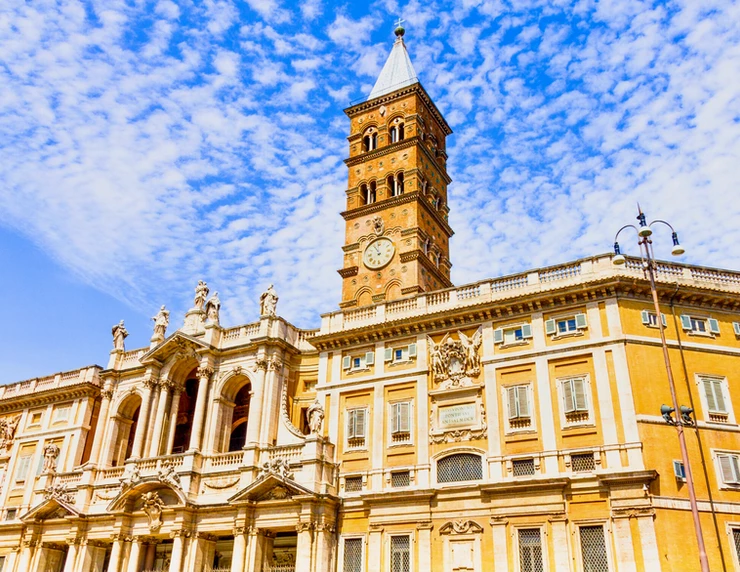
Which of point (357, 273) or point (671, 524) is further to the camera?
point (357, 273)

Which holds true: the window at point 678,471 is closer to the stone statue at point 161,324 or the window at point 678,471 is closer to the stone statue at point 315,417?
the stone statue at point 315,417

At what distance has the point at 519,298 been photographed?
33062 mm

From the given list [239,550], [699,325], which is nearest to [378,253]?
[239,550]

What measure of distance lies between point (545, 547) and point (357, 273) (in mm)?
23893

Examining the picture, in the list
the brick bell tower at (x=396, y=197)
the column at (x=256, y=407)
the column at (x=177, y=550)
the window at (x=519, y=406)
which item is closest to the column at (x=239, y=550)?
the column at (x=177, y=550)

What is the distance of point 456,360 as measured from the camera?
34125 millimetres

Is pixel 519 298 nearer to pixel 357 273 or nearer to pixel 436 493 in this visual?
pixel 436 493

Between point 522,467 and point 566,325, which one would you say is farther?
point 566,325

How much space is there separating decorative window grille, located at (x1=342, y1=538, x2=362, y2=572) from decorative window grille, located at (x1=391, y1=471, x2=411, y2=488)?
3.10 meters

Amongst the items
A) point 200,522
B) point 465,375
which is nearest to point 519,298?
point 465,375

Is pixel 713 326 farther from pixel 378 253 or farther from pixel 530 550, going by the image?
pixel 378 253

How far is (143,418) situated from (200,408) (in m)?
4.20

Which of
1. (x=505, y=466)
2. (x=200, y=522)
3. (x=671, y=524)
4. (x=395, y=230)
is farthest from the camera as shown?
(x=395, y=230)

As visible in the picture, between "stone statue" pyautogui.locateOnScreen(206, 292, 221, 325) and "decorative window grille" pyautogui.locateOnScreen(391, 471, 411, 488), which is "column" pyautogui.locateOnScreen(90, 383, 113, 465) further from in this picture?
"decorative window grille" pyautogui.locateOnScreen(391, 471, 411, 488)
